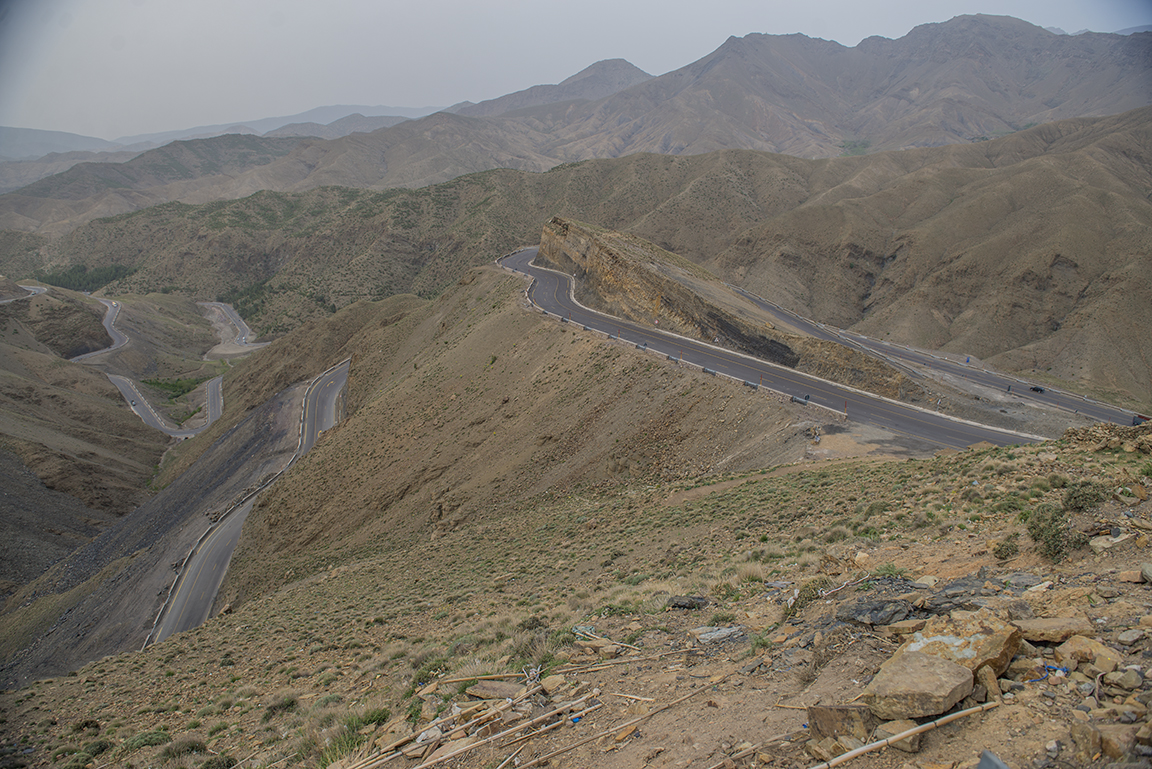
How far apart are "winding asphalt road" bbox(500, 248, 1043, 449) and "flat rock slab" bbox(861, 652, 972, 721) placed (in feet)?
64.5

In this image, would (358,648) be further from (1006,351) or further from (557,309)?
(1006,351)

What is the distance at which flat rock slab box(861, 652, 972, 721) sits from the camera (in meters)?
4.93

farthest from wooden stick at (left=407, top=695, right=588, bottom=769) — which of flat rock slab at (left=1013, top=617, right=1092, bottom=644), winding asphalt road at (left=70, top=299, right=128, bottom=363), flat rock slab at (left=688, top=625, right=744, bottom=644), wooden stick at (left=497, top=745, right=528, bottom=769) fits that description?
winding asphalt road at (left=70, top=299, right=128, bottom=363)

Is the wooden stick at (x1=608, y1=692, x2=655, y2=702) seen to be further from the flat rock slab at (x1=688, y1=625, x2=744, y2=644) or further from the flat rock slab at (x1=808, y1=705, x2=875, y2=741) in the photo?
the flat rock slab at (x1=808, y1=705, x2=875, y2=741)

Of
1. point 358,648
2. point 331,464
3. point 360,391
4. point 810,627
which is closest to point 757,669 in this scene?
point 810,627

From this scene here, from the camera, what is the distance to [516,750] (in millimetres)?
6527

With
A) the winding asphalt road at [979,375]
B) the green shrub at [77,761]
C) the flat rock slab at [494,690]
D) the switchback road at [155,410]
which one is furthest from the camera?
the switchback road at [155,410]

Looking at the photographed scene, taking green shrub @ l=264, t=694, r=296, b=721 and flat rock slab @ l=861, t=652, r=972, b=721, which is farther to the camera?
green shrub @ l=264, t=694, r=296, b=721

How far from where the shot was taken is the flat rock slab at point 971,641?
206 inches

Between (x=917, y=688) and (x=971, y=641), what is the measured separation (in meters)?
0.93

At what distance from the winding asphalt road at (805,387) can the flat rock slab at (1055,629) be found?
729 inches

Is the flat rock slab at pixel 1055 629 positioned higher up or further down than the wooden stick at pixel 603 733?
higher up

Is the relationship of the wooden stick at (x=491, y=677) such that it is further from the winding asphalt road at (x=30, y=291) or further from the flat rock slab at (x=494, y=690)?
the winding asphalt road at (x=30, y=291)

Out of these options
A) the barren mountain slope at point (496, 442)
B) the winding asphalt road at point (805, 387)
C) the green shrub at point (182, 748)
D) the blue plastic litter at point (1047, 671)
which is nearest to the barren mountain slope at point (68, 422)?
the barren mountain slope at point (496, 442)
